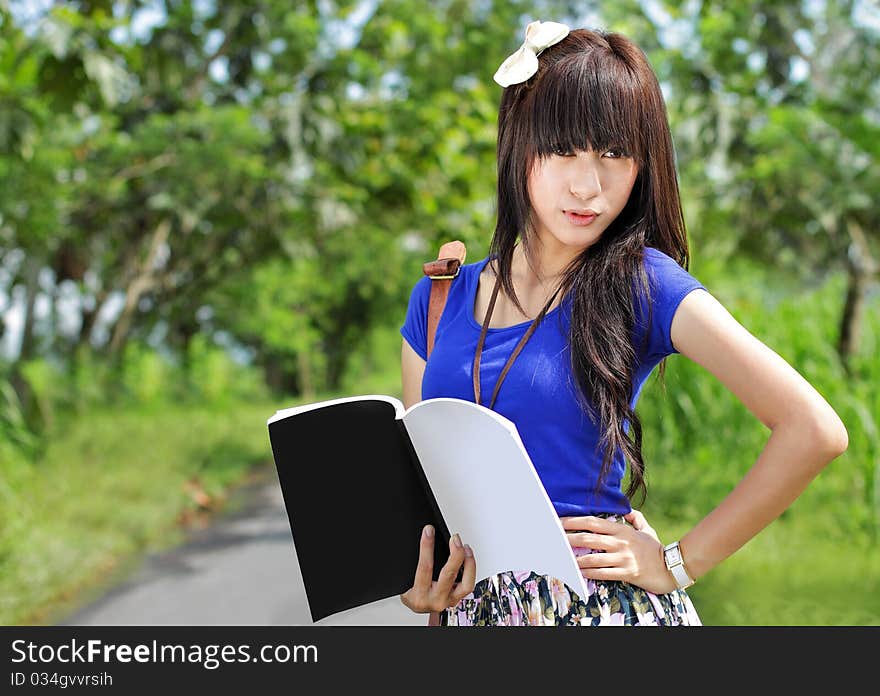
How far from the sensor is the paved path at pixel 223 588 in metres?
4.79

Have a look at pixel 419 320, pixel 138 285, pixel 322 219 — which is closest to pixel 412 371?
pixel 419 320

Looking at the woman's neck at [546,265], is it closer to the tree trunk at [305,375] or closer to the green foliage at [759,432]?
the green foliage at [759,432]

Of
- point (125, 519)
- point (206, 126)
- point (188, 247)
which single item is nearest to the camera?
point (125, 519)

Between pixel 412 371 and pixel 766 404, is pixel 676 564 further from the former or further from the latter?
pixel 412 371

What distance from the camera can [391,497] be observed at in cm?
135

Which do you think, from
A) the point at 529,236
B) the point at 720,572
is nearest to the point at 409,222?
the point at 720,572

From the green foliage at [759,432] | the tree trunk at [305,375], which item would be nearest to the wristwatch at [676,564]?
the green foliage at [759,432]

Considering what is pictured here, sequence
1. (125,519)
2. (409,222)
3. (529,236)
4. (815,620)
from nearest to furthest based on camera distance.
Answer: (529,236), (815,620), (125,519), (409,222)

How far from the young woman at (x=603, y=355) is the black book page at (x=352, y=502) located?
0.04 meters

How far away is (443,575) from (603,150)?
60 cm

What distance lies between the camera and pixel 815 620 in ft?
13.4

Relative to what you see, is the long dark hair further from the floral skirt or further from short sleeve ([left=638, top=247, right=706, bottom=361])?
the floral skirt

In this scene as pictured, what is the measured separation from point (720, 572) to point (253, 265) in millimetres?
7473
